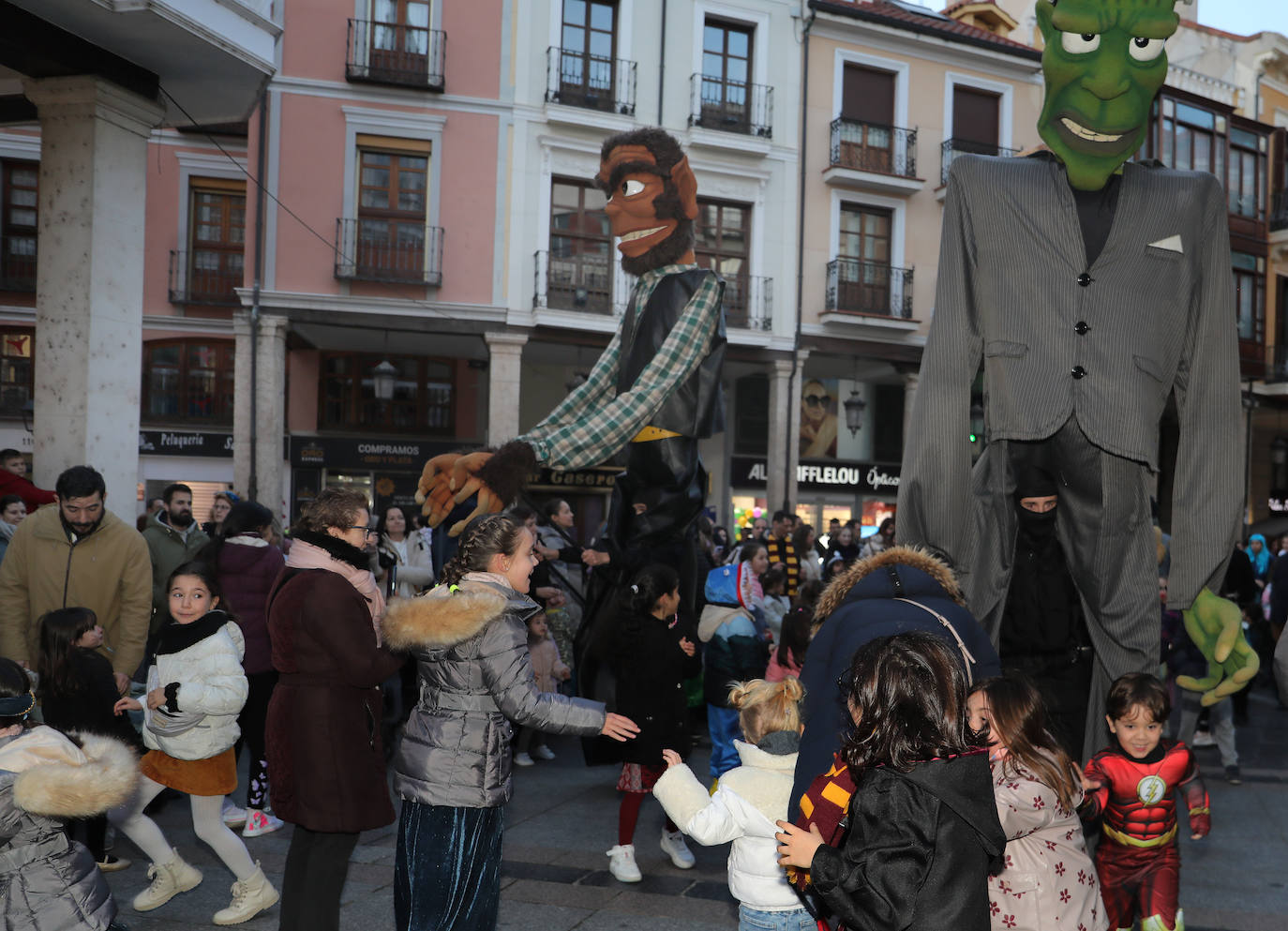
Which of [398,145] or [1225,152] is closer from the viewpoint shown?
[398,145]

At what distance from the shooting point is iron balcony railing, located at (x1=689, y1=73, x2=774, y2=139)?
738 inches

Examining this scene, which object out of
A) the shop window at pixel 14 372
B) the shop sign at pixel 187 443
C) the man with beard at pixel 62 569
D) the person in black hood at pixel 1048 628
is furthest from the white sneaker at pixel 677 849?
the shop window at pixel 14 372

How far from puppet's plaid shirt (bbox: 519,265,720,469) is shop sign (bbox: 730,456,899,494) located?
1681 centimetres

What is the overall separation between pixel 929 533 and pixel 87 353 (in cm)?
507

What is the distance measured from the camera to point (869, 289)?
792 inches

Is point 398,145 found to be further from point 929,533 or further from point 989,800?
point 989,800

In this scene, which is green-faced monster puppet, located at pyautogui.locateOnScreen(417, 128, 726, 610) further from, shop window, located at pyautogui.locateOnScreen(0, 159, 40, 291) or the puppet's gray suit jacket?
shop window, located at pyautogui.locateOnScreen(0, 159, 40, 291)

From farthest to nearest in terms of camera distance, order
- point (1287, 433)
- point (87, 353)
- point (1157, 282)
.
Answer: point (1287, 433) → point (87, 353) → point (1157, 282)

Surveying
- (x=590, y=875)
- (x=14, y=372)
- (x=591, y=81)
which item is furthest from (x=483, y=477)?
(x=14, y=372)

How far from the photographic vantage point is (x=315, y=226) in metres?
17.1

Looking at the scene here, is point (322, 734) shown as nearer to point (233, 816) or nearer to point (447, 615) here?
point (447, 615)

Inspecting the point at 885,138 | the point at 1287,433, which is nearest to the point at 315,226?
the point at 885,138

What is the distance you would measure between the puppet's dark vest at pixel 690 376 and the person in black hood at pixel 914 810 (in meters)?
2.79

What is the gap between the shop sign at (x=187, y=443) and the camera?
1961 cm
